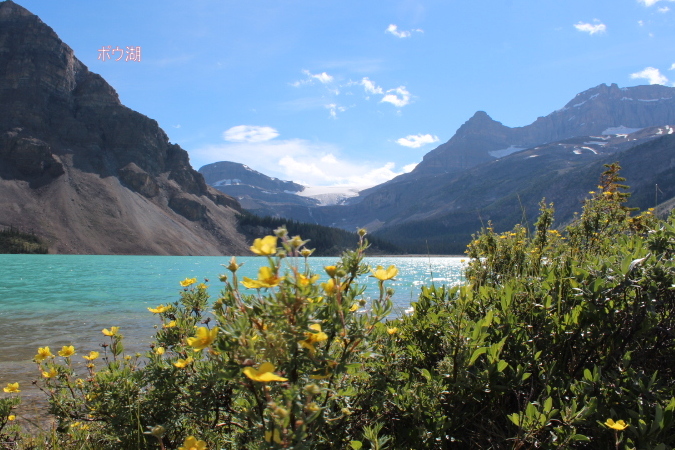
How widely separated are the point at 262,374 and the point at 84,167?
14992 cm

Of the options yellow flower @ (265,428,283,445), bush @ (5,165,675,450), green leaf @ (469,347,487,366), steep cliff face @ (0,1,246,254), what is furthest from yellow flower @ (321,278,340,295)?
steep cliff face @ (0,1,246,254)

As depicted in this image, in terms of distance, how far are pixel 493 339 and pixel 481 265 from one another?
2196 millimetres

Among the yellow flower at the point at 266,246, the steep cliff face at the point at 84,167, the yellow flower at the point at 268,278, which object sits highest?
the steep cliff face at the point at 84,167

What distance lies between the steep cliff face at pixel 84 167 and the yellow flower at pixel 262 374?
120999 millimetres

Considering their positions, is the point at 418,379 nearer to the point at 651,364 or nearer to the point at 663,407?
the point at 663,407

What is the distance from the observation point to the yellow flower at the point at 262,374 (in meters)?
1.18

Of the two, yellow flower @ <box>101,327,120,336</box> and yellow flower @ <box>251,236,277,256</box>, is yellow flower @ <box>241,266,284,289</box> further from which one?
yellow flower @ <box>101,327,120,336</box>

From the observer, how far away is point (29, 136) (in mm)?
126375

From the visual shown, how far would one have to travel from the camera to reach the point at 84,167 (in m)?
127

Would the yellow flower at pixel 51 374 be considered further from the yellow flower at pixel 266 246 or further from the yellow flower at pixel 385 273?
the yellow flower at pixel 385 273

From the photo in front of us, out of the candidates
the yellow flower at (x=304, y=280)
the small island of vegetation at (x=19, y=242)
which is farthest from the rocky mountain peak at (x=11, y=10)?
the yellow flower at (x=304, y=280)

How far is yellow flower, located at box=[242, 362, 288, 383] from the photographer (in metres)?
1.18

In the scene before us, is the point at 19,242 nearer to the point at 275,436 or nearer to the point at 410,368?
the point at 410,368

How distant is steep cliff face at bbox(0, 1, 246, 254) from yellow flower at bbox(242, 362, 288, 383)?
4764 inches
